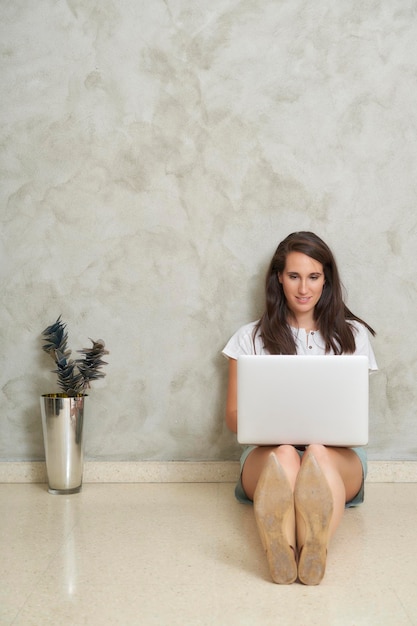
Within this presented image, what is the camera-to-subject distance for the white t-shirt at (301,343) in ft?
8.84

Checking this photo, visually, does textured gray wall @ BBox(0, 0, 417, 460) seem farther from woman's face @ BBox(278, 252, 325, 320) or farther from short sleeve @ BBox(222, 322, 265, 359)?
woman's face @ BBox(278, 252, 325, 320)

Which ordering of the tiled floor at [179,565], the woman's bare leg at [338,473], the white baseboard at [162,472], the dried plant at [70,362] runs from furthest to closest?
the white baseboard at [162,472]
the dried plant at [70,362]
the woman's bare leg at [338,473]
the tiled floor at [179,565]

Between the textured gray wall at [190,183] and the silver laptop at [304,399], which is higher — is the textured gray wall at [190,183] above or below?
above

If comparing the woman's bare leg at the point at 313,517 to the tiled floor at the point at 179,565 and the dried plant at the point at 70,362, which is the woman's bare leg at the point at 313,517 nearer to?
the tiled floor at the point at 179,565

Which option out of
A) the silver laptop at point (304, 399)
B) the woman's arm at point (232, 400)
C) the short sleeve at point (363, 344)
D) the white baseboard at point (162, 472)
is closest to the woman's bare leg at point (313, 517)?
the silver laptop at point (304, 399)

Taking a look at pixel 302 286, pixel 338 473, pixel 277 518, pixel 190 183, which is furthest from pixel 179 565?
pixel 190 183

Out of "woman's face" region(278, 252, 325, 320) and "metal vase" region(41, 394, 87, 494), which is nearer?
"woman's face" region(278, 252, 325, 320)

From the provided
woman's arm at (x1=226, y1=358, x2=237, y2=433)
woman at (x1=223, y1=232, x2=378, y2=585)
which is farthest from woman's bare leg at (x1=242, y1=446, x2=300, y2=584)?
woman's arm at (x1=226, y1=358, x2=237, y2=433)

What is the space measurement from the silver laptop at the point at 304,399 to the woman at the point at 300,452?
7cm

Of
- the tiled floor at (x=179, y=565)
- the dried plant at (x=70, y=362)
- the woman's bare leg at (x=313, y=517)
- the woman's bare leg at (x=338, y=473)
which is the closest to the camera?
the tiled floor at (x=179, y=565)

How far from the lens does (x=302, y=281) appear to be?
2.65m

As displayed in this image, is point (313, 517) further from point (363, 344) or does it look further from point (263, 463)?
point (363, 344)

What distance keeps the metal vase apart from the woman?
1.93 feet

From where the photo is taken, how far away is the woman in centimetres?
179
